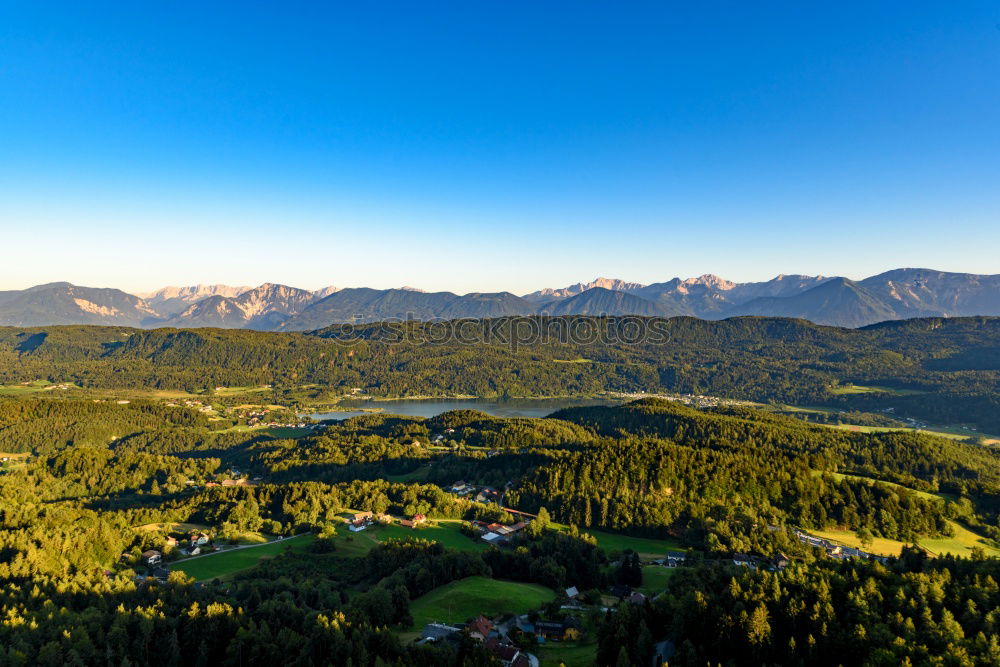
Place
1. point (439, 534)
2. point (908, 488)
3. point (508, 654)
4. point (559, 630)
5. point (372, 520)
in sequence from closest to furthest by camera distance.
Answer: point (508, 654), point (559, 630), point (439, 534), point (372, 520), point (908, 488)

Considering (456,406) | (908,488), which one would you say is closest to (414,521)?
(908,488)

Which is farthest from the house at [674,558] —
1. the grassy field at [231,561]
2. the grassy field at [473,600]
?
the grassy field at [231,561]

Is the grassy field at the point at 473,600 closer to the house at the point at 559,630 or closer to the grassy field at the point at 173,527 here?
the house at the point at 559,630

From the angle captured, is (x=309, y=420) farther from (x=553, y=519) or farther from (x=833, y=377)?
(x=833, y=377)

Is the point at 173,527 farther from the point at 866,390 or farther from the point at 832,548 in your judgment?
the point at 866,390

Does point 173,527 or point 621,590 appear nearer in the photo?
point 621,590

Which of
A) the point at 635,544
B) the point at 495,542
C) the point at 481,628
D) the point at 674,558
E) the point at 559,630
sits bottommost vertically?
the point at 635,544
